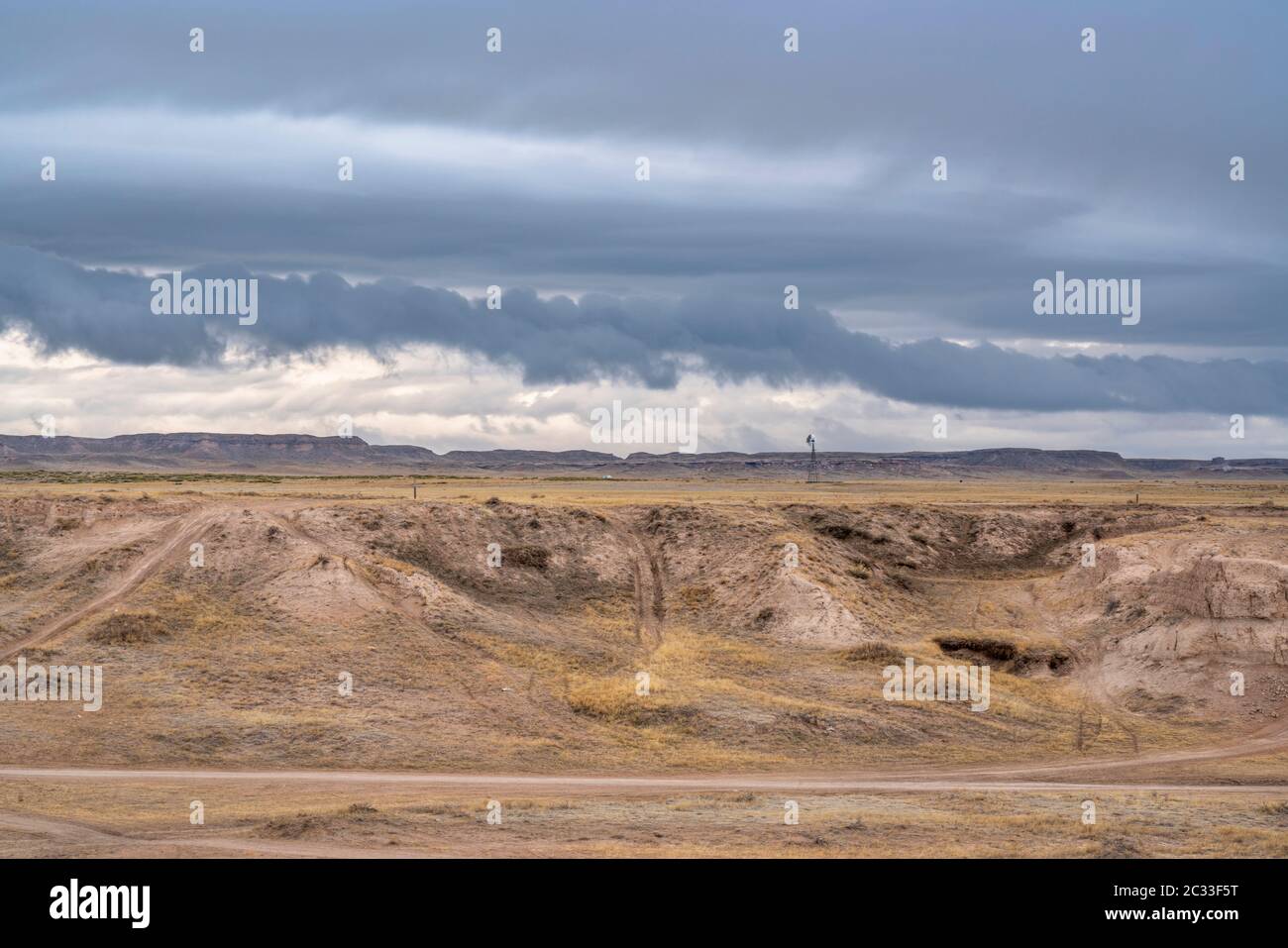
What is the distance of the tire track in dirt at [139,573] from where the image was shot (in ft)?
181

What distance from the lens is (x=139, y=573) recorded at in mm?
61844

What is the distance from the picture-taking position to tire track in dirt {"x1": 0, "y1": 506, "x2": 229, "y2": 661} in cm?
5528

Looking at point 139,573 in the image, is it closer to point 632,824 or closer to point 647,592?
point 647,592

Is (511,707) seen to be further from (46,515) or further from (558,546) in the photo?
(46,515)

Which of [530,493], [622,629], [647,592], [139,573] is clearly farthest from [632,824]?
[530,493]

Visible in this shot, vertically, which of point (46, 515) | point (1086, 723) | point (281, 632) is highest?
point (46, 515)

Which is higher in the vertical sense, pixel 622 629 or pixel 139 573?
pixel 139 573

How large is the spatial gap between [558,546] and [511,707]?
73.0 ft

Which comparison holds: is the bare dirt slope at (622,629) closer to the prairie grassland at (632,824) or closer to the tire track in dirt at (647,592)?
the tire track in dirt at (647,592)

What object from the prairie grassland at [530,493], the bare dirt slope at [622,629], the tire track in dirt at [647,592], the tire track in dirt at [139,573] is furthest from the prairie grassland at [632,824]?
the prairie grassland at [530,493]

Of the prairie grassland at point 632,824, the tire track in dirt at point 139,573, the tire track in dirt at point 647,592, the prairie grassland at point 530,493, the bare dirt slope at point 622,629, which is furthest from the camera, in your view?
the prairie grassland at point 530,493

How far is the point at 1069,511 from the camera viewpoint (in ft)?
275
